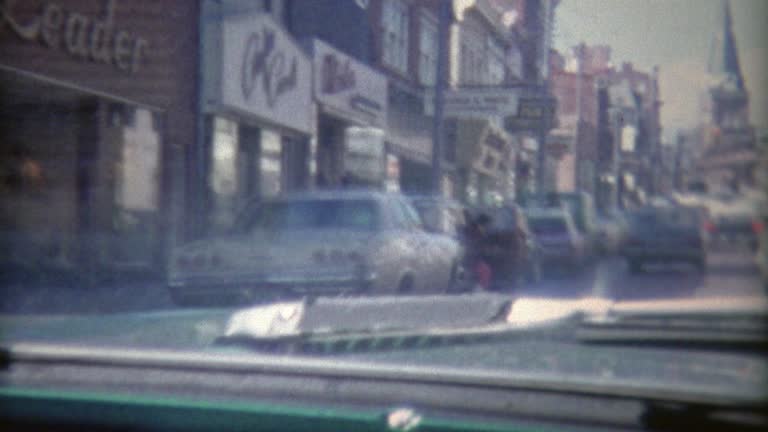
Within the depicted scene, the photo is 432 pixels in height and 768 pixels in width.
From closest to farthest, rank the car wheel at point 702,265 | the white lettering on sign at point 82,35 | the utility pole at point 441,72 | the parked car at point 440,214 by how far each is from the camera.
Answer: the car wheel at point 702,265, the utility pole at point 441,72, the parked car at point 440,214, the white lettering on sign at point 82,35

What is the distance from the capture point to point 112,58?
3.15 meters

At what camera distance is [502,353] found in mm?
1707

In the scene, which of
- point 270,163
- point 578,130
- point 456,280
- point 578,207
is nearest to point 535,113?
point 578,130

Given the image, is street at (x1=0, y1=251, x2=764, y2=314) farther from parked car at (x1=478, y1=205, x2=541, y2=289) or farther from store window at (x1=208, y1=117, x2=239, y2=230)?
store window at (x1=208, y1=117, x2=239, y2=230)

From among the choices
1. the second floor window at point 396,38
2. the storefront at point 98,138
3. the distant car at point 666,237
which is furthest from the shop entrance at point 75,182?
the distant car at point 666,237

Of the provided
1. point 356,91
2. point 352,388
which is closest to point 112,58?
point 356,91

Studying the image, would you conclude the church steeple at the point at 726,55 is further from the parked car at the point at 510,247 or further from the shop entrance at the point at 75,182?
the shop entrance at the point at 75,182

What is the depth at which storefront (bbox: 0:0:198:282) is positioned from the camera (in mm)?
2504

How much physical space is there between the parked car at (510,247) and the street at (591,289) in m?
0.06

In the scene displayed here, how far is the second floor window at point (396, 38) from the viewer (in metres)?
2.21

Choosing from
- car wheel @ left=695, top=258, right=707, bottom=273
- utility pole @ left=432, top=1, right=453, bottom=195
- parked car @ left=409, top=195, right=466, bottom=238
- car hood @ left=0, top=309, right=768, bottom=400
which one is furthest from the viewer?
parked car @ left=409, top=195, right=466, bottom=238

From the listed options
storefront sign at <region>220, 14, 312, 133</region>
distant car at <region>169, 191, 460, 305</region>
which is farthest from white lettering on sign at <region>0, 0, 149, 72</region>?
distant car at <region>169, 191, 460, 305</region>

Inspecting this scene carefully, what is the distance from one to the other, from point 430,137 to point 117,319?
2.98 ft

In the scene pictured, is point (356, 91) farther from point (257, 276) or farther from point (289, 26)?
point (257, 276)
